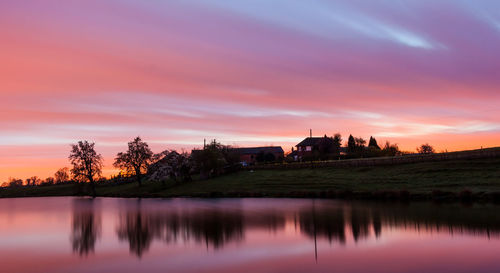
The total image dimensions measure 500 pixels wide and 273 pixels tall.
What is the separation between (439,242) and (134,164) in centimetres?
9157

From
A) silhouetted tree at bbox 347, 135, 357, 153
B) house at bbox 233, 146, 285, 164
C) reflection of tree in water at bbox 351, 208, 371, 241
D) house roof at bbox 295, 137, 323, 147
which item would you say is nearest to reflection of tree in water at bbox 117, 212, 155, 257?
reflection of tree in water at bbox 351, 208, 371, 241

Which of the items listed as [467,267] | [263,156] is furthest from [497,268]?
[263,156]

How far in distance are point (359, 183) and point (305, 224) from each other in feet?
110

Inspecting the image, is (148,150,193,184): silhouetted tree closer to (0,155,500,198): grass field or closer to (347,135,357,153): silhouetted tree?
(0,155,500,198): grass field

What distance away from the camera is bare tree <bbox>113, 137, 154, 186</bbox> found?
106438mm

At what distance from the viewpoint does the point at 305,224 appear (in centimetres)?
3331

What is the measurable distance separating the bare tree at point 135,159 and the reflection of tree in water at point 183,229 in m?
64.4

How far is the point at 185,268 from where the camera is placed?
1995 cm

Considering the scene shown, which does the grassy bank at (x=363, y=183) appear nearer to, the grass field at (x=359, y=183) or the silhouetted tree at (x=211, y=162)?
the grass field at (x=359, y=183)

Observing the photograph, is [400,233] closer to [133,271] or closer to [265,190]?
[133,271]

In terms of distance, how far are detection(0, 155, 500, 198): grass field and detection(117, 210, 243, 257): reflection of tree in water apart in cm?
2329

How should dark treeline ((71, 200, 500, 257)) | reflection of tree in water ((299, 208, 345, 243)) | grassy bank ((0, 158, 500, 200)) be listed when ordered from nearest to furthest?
dark treeline ((71, 200, 500, 257)) < reflection of tree in water ((299, 208, 345, 243)) < grassy bank ((0, 158, 500, 200))

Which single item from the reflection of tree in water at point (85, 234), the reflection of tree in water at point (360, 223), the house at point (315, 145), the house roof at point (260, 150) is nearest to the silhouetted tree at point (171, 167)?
the house at point (315, 145)

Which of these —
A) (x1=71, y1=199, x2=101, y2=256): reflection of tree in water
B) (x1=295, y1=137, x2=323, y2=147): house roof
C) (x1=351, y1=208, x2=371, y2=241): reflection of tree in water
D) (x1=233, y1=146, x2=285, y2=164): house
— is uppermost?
(x1=295, y1=137, x2=323, y2=147): house roof
